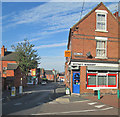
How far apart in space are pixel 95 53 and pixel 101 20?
412cm

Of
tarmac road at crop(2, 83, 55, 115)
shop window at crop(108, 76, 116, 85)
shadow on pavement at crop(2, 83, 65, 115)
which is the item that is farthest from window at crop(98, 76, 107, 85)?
tarmac road at crop(2, 83, 55, 115)

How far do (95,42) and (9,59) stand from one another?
37.8 m

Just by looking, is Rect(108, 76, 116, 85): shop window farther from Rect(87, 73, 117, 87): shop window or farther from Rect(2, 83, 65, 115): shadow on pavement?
Rect(2, 83, 65, 115): shadow on pavement

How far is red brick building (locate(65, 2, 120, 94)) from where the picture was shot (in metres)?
17.3

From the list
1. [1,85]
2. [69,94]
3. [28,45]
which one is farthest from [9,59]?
[69,94]

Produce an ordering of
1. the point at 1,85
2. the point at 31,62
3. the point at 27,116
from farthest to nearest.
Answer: the point at 31,62, the point at 1,85, the point at 27,116

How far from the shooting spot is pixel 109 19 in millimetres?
18609

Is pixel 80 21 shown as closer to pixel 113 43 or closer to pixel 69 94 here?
→ pixel 113 43

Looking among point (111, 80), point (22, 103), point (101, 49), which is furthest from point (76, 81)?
Answer: point (22, 103)

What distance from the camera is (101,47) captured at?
18.6 metres

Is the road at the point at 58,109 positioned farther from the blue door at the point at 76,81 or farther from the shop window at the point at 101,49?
the shop window at the point at 101,49

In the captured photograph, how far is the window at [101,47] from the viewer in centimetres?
1836

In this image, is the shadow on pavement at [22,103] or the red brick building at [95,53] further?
the red brick building at [95,53]

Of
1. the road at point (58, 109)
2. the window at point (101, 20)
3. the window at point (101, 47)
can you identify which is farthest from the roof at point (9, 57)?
the road at point (58, 109)
